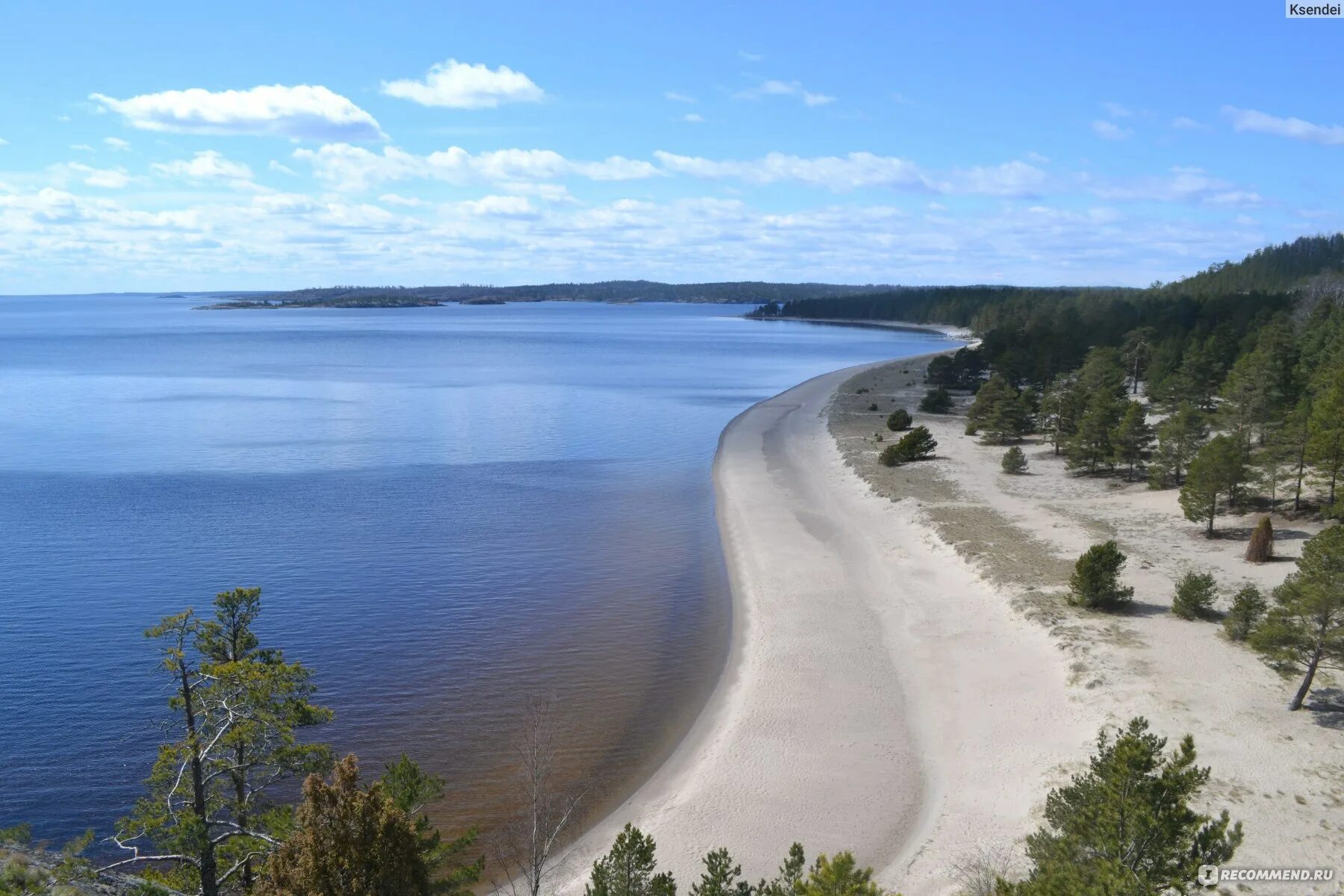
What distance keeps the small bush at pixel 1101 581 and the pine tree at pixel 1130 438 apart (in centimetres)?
2119

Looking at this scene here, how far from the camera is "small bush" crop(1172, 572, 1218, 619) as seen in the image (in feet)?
91.2

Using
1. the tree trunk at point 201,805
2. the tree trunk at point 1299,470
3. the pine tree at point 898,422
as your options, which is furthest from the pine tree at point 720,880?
the pine tree at point 898,422

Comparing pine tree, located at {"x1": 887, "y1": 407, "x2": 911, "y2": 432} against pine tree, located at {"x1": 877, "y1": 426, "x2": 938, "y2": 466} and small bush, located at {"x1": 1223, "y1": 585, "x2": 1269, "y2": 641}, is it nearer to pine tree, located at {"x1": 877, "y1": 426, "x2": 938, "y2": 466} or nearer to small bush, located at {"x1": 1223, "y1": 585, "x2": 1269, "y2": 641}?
pine tree, located at {"x1": 877, "y1": 426, "x2": 938, "y2": 466}

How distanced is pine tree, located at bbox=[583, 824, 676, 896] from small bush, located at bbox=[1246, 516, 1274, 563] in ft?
95.1

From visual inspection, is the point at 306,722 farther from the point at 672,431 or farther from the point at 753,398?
the point at 753,398

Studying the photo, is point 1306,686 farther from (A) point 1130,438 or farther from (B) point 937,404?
(B) point 937,404

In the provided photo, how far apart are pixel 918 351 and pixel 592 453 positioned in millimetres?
112237

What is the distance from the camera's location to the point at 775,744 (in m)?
23.3

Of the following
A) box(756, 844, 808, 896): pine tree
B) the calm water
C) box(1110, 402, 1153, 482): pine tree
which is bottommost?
the calm water

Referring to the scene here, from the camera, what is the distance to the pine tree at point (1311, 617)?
20562mm

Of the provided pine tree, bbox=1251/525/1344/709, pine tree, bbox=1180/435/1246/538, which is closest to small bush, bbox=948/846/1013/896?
pine tree, bbox=1251/525/1344/709

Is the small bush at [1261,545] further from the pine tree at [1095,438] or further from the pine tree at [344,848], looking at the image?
the pine tree at [344,848]

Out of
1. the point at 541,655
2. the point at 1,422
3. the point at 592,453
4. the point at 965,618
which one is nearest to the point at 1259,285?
the point at 592,453

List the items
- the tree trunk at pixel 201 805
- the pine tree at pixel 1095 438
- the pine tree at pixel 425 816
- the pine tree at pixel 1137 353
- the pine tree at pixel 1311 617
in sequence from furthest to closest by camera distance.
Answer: the pine tree at pixel 1137 353, the pine tree at pixel 1095 438, the pine tree at pixel 1311 617, the pine tree at pixel 425 816, the tree trunk at pixel 201 805
